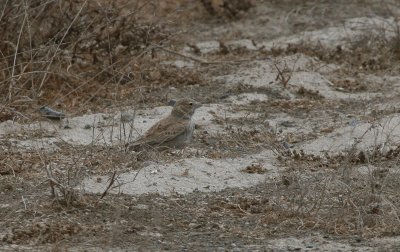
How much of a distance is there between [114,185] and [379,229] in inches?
76.2

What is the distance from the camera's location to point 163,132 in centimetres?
920

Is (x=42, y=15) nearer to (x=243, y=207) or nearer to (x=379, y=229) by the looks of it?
(x=243, y=207)

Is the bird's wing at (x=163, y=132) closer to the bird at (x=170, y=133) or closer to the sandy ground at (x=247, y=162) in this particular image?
the bird at (x=170, y=133)

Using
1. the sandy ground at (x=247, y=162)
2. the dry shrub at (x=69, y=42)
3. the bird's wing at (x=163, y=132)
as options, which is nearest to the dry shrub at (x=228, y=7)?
the sandy ground at (x=247, y=162)

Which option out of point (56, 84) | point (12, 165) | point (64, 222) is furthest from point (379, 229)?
point (56, 84)

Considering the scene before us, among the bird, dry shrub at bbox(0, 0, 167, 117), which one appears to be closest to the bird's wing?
the bird

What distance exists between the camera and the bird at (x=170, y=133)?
8969mm

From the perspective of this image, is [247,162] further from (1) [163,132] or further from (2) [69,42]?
(2) [69,42]

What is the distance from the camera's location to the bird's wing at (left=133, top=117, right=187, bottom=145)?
903 centimetres

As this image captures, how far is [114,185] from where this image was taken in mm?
7691

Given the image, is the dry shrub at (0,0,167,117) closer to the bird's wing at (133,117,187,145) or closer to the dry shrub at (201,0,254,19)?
the bird's wing at (133,117,187,145)

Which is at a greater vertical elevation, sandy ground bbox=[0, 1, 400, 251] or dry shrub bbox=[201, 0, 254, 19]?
dry shrub bbox=[201, 0, 254, 19]

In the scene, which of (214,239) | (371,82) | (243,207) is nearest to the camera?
(214,239)

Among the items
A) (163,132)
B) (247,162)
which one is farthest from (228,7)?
(247,162)
